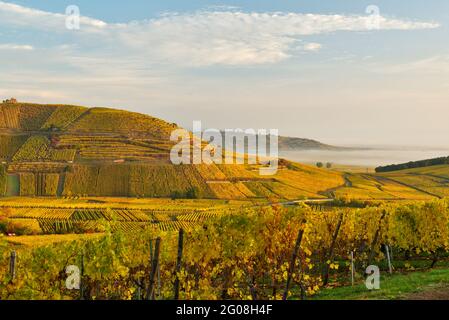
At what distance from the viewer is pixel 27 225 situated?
3226 inches

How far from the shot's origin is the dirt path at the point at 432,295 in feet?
49.3

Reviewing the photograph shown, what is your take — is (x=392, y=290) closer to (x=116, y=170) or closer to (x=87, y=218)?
(x=87, y=218)

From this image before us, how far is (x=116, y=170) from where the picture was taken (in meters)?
147

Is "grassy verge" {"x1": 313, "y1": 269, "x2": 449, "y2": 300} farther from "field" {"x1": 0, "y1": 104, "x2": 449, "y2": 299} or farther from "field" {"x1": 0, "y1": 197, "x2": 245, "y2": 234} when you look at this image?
"field" {"x1": 0, "y1": 197, "x2": 245, "y2": 234}

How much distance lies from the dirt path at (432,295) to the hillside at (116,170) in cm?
11394

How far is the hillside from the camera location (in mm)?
135000

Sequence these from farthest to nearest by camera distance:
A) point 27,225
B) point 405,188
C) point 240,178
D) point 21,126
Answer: point 21,126 → point 240,178 → point 405,188 → point 27,225

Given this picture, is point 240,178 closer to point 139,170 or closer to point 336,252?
point 139,170

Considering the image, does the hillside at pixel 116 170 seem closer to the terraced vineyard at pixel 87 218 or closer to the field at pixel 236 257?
the terraced vineyard at pixel 87 218

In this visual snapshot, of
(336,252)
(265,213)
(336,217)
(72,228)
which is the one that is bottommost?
(72,228)

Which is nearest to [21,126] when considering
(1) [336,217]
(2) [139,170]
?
(2) [139,170]

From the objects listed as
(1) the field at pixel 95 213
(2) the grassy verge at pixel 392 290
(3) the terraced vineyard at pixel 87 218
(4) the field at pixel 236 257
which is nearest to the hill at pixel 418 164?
(1) the field at pixel 95 213
